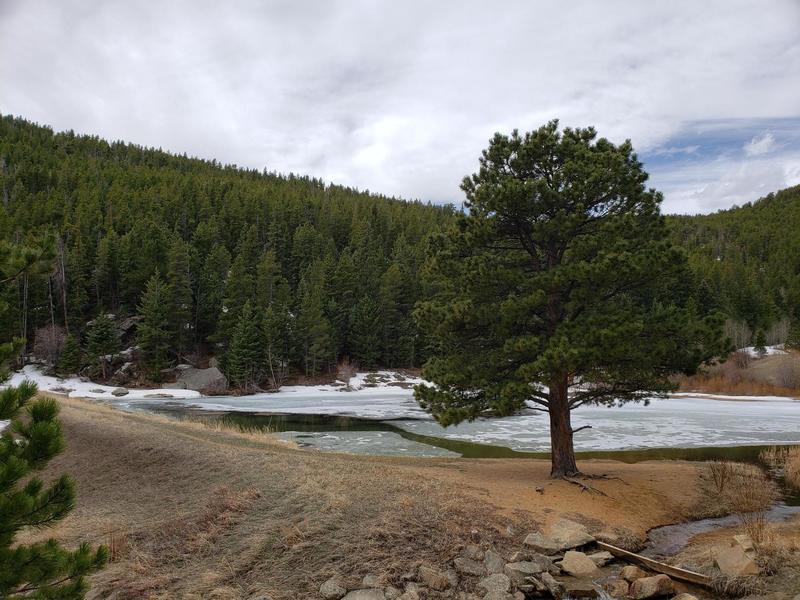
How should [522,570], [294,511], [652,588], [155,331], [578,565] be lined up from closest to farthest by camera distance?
[652,588] < [522,570] < [578,565] < [294,511] < [155,331]

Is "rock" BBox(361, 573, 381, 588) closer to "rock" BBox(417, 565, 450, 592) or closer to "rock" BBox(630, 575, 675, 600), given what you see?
"rock" BBox(417, 565, 450, 592)

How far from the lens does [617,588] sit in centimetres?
929

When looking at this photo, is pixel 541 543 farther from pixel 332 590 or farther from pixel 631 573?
pixel 332 590

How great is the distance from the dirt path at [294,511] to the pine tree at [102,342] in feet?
165

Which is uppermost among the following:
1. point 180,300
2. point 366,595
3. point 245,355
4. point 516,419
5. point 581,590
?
point 180,300

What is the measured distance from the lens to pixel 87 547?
6.48 m

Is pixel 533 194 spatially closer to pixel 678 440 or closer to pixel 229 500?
pixel 229 500

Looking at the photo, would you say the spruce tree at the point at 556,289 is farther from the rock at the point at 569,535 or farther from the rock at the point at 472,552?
the rock at the point at 472,552

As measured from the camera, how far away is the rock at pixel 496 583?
9055 mm

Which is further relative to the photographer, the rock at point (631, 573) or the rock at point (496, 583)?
the rock at point (631, 573)

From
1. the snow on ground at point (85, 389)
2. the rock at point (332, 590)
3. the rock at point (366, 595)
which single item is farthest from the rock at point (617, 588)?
the snow on ground at point (85, 389)

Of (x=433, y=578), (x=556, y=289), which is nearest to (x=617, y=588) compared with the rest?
(x=433, y=578)

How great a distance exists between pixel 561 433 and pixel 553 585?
6810 millimetres

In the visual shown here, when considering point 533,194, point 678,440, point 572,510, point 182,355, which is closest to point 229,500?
point 572,510
